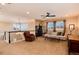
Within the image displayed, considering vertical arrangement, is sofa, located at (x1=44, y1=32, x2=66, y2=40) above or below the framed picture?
below

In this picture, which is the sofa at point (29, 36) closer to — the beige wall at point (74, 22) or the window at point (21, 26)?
the window at point (21, 26)

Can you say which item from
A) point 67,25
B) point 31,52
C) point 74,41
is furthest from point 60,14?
point 31,52

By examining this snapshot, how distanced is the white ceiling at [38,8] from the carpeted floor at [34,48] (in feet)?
1.86

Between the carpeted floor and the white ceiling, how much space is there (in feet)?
1.86

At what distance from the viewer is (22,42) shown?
7.02 ft

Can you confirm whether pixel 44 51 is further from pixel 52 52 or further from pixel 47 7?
pixel 47 7

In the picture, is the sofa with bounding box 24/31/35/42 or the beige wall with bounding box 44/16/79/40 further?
the sofa with bounding box 24/31/35/42

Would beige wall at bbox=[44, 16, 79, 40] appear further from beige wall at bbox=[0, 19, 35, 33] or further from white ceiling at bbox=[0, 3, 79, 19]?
beige wall at bbox=[0, 19, 35, 33]

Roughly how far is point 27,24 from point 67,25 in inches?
30.2

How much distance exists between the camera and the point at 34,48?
209cm

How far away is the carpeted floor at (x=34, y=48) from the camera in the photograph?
2045mm

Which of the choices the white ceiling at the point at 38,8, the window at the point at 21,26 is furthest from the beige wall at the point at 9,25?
the white ceiling at the point at 38,8

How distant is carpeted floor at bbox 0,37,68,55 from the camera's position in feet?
6.71

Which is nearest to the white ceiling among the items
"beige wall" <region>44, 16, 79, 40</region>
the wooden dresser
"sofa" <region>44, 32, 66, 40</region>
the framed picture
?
"beige wall" <region>44, 16, 79, 40</region>
